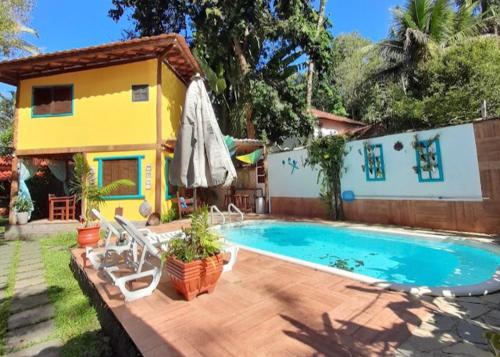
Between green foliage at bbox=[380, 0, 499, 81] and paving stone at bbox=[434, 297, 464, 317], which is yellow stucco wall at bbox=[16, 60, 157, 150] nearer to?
paving stone at bbox=[434, 297, 464, 317]

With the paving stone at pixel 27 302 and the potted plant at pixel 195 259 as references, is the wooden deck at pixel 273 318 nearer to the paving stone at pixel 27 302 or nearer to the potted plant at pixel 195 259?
the potted plant at pixel 195 259

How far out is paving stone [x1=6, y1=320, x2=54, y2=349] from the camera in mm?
3227

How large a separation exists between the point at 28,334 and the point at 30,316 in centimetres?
58

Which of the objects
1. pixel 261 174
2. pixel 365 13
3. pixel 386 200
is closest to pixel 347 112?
pixel 365 13

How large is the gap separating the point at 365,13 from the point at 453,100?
11.5 m

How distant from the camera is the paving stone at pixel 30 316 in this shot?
3648 millimetres

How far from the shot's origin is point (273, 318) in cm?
324

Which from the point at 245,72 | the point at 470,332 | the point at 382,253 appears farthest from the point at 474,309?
the point at 245,72

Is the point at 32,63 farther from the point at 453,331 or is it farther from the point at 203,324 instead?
the point at 453,331

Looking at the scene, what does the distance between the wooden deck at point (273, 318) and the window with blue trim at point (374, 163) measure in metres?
6.12

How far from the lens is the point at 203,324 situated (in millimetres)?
3152

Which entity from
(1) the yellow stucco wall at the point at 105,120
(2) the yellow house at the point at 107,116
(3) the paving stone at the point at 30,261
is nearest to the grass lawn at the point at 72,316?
(3) the paving stone at the point at 30,261

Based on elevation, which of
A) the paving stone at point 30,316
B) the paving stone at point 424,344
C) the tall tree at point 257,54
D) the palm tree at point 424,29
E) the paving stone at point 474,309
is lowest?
the paving stone at point 30,316

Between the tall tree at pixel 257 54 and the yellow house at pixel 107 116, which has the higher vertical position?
the tall tree at pixel 257 54
